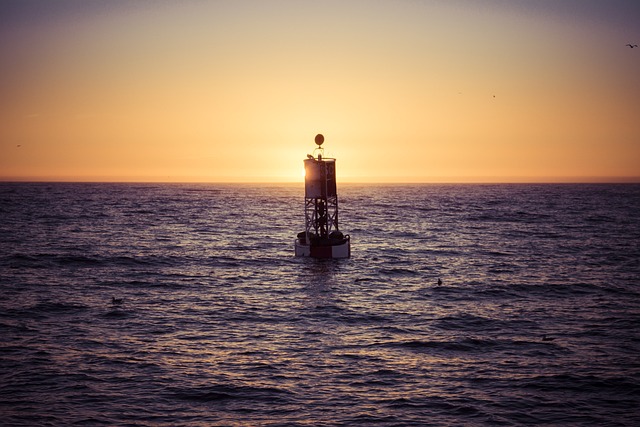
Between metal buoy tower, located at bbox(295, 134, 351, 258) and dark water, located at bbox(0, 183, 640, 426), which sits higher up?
metal buoy tower, located at bbox(295, 134, 351, 258)

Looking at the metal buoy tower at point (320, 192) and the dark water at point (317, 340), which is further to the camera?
the metal buoy tower at point (320, 192)

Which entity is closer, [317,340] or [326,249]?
[317,340]

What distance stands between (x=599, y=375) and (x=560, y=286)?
21187 mm

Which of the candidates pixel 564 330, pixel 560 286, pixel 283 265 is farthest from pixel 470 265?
pixel 564 330

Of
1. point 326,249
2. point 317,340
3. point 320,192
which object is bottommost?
point 317,340

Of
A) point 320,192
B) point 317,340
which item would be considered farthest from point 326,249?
point 317,340

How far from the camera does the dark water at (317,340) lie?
21062 mm

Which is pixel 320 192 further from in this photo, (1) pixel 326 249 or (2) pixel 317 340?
(2) pixel 317 340

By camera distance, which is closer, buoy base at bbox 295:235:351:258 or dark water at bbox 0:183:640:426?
dark water at bbox 0:183:640:426

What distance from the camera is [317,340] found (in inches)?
1153

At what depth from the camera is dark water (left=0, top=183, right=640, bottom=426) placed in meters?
21.1

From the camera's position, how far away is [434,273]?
51.7 m

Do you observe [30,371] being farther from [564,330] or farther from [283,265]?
[283,265]

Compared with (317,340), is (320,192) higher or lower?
higher
